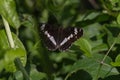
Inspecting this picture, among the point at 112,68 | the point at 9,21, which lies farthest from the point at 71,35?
the point at 9,21

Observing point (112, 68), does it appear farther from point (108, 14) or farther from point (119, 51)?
point (108, 14)

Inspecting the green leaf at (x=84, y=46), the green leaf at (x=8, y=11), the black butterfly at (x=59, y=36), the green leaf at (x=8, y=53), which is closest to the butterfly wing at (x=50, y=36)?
the black butterfly at (x=59, y=36)

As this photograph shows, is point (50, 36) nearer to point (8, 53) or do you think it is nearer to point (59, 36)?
point (59, 36)

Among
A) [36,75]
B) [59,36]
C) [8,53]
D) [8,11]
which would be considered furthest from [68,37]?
[8,53]

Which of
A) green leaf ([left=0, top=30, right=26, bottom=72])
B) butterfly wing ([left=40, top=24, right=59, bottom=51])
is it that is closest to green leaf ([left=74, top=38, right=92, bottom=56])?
butterfly wing ([left=40, top=24, right=59, bottom=51])

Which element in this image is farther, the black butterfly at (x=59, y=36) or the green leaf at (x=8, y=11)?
the black butterfly at (x=59, y=36)

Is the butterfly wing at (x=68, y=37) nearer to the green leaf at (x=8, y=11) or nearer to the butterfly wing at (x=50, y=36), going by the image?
the butterfly wing at (x=50, y=36)
